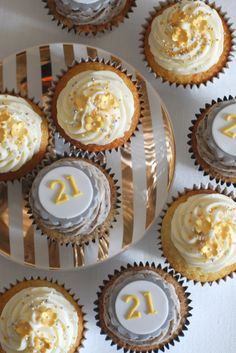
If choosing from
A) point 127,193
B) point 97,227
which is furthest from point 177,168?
point 97,227

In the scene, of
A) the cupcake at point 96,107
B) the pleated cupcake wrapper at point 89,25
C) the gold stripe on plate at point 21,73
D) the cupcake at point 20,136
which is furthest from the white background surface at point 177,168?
the cupcake at point 20,136

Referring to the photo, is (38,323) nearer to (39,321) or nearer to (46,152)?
(39,321)

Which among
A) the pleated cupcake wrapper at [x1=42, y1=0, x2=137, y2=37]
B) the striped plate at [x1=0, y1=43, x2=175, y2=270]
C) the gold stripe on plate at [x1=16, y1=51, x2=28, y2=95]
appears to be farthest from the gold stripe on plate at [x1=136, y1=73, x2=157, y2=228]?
the gold stripe on plate at [x1=16, y1=51, x2=28, y2=95]

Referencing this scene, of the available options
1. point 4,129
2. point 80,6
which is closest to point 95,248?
point 4,129

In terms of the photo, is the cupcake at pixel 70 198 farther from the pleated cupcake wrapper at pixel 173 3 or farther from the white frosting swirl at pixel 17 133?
the pleated cupcake wrapper at pixel 173 3

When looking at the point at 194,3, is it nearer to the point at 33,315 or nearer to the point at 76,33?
the point at 76,33

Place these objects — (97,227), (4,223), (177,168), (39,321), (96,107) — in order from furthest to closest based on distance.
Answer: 1. (177,168)
2. (4,223)
3. (97,227)
4. (96,107)
5. (39,321)

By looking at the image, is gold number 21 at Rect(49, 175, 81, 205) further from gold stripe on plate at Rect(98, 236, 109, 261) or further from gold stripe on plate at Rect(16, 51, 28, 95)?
gold stripe on plate at Rect(16, 51, 28, 95)
